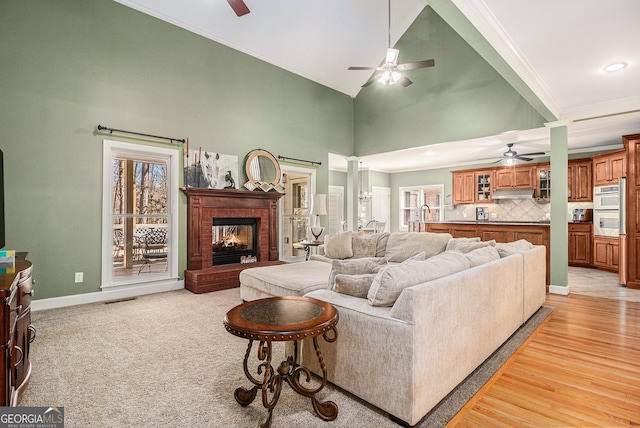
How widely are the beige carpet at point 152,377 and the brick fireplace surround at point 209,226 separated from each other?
1104 millimetres

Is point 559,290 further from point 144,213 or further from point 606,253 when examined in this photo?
point 144,213

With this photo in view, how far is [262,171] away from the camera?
589 cm

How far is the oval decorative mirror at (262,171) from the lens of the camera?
5.67 metres

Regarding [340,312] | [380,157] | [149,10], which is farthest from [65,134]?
[380,157]

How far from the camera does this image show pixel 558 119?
15.2 feet

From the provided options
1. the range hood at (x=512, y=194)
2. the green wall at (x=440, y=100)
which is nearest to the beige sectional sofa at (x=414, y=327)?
the green wall at (x=440, y=100)

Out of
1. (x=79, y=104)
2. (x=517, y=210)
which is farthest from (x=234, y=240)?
(x=517, y=210)

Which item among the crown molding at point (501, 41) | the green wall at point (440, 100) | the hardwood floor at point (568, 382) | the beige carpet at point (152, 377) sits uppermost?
the green wall at point (440, 100)

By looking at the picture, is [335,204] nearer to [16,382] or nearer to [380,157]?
[380,157]

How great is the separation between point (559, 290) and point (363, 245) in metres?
2.95

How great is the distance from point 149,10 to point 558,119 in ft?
20.1

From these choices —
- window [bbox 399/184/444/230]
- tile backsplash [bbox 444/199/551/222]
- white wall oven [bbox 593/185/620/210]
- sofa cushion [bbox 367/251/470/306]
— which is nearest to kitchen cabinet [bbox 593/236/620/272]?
white wall oven [bbox 593/185/620/210]

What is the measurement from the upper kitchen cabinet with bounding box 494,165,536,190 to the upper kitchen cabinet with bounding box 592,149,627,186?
1323 mm

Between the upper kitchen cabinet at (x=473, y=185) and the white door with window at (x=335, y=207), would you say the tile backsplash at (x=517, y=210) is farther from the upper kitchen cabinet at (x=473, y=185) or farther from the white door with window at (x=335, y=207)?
the white door with window at (x=335, y=207)
